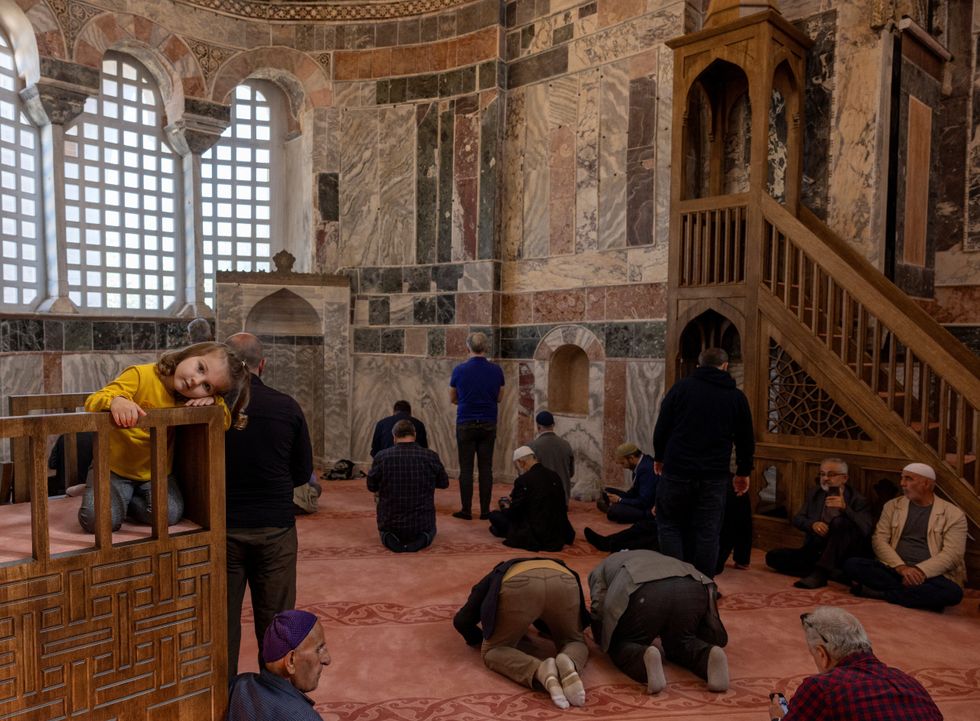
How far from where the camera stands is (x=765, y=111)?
21.0 feet

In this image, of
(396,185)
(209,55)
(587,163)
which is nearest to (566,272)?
(587,163)

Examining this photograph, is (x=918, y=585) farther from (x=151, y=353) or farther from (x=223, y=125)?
(x=223, y=125)

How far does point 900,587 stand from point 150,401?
462 cm

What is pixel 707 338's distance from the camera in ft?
23.8

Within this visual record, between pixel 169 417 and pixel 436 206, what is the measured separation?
746 centimetres

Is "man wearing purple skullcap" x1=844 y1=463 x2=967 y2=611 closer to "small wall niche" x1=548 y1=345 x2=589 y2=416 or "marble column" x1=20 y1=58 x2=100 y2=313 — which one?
"small wall niche" x1=548 y1=345 x2=589 y2=416

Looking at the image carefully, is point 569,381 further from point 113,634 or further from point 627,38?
point 113,634

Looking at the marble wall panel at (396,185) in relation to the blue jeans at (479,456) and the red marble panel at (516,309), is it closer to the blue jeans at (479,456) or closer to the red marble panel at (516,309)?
the red marble panel at (516,309)

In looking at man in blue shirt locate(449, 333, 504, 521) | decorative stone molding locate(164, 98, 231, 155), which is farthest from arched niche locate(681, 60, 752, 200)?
decorative stone molding locate(164, 98, 231, 155)

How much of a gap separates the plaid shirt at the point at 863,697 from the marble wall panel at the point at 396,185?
8.16m

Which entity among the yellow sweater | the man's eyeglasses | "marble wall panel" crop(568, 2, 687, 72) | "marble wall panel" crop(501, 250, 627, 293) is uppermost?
"marble wall panel" crop(568, 2, 687, 72)

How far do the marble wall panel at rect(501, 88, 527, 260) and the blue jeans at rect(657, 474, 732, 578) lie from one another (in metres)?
4.92

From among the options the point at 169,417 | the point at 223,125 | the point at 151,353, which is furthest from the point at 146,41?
the point at 169,417

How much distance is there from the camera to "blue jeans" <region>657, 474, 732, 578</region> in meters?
4.71
